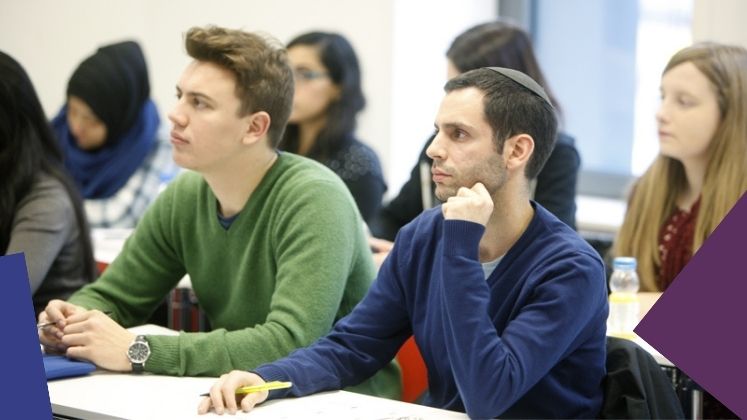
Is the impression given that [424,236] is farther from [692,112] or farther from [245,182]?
[692,112]

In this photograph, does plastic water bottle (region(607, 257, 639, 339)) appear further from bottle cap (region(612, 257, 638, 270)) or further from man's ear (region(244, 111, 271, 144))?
man's ear (region(244, 111, 271, 144))

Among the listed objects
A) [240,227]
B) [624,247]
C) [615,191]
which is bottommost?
[615,191]

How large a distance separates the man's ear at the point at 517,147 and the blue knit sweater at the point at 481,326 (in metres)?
0.11

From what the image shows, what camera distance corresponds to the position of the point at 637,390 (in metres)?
2.23

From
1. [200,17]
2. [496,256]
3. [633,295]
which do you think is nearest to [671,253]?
[633,295]

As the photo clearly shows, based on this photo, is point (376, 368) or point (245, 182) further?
point (245, 182)

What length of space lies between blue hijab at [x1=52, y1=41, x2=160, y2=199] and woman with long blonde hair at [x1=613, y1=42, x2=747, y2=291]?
2.33 m

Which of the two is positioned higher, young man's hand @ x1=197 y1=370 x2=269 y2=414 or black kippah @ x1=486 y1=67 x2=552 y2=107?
black kippah @ x1=486 y1=67 x2=552 y2=107

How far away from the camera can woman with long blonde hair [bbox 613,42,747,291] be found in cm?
342

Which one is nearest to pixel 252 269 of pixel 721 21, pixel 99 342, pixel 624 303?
pixel 99 342

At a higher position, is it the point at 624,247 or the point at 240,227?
the point at 240,227

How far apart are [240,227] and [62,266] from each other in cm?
79

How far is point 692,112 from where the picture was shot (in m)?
3.47

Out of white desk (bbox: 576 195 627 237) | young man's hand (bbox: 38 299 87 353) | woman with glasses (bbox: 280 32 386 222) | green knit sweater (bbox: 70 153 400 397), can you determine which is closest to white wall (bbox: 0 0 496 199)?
woman with glasses (bbox: 280 32 386 222)
